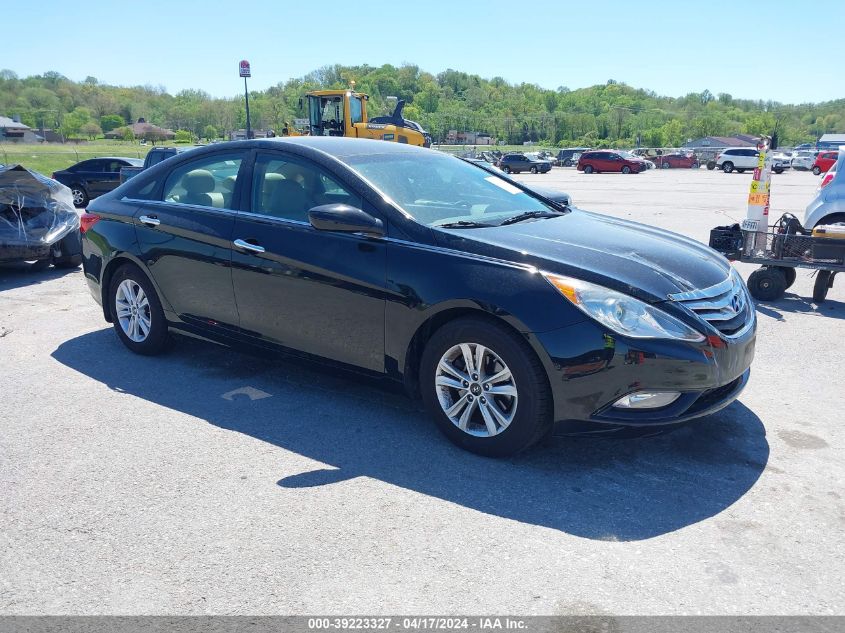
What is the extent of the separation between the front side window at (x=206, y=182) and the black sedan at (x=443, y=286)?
14 millimetres

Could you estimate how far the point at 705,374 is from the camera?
3.57m

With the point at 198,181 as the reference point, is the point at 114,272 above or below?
below

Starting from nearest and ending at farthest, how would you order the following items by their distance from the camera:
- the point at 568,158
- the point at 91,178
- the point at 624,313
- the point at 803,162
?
the point at 624,313, the point at 91,178, the point at 803,162, the point at 568,158

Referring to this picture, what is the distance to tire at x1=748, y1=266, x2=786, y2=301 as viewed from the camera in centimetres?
778

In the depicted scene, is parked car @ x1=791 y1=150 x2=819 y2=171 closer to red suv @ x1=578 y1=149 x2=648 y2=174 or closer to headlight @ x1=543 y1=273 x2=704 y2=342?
red suv @ x1=578 y1=149 x2=648 y2=174

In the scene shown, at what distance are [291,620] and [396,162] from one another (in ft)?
9.94

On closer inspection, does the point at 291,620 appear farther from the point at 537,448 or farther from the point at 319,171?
the point at 319,171

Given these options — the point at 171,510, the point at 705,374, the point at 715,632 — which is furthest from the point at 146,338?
the point at 715,632

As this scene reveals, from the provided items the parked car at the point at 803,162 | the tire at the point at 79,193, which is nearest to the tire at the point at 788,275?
the tire at the point at 79,193

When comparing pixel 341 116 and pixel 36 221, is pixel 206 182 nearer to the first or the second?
pixel 36 221

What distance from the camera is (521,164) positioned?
49.7 m

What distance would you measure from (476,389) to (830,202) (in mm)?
6612

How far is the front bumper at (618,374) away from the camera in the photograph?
348 centimetres

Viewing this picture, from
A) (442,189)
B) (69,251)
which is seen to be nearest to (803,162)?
(69,251)
